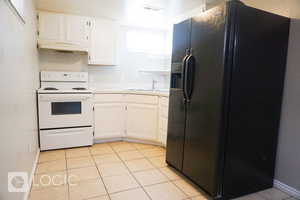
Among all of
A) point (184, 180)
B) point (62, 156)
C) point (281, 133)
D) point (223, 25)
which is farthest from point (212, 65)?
point (62, 156)

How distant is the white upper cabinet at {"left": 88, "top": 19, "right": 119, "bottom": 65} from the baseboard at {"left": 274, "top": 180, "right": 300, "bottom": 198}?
2.94 metres

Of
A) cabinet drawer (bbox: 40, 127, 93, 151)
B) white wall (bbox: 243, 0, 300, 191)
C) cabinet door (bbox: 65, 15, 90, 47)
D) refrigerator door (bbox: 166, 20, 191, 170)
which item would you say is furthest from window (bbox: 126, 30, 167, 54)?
white wall (bbox: 243, 0, 300, 191)

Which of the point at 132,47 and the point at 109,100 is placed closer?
the point at 109,100

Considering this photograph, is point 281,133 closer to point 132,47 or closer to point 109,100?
point 109,100

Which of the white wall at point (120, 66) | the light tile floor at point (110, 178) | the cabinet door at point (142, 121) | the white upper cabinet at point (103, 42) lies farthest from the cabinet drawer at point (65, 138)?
the white upper cabinet at point (103, 42)

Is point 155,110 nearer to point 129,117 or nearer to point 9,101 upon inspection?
point 129,117

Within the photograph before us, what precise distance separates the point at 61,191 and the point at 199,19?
7.29 ft

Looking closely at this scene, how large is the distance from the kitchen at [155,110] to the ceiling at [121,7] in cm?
2

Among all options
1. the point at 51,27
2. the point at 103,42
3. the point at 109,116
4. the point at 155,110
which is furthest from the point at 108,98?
the point at 51,27

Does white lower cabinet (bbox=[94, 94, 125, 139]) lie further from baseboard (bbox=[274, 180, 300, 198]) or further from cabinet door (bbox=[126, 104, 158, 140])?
baseboard (bbox=[274, 180, 300, 198])

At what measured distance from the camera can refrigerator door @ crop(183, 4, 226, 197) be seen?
1696mm

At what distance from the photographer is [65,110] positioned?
2.98 metres

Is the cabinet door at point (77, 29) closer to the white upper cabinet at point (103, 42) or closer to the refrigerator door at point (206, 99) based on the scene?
the white upper cabinet at point (103, 42)

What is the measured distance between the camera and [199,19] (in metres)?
1.91
